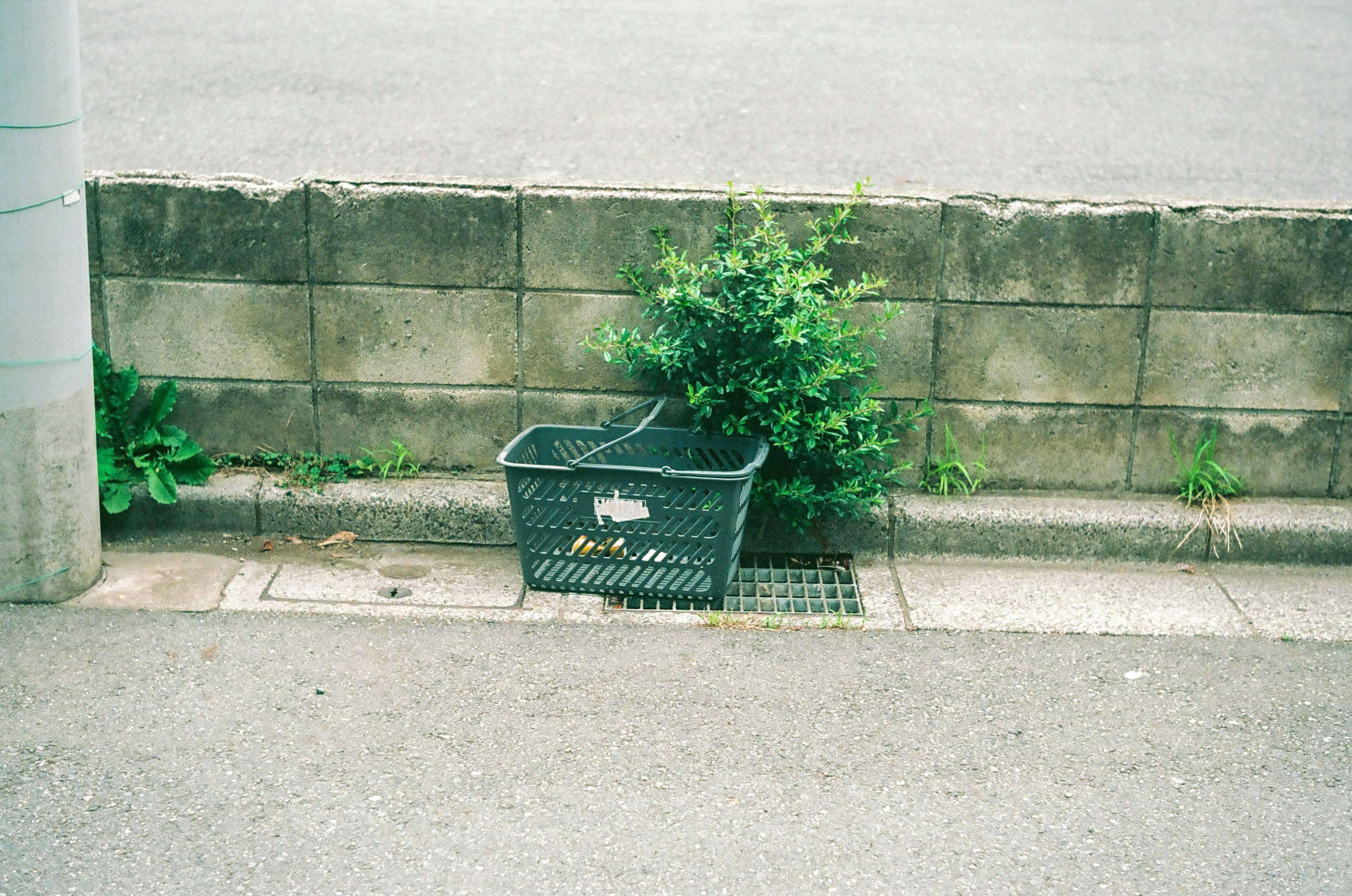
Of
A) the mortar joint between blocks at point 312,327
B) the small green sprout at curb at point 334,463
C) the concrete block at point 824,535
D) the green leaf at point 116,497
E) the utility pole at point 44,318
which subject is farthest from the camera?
the small green sprout at curb at point 334,463

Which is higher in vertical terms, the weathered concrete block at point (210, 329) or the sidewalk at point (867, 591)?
the weathered concrete block at point (210, 329)

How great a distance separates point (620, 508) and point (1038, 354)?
177cm

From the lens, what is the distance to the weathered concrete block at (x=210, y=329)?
450 cm

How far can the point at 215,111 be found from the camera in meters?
8.08

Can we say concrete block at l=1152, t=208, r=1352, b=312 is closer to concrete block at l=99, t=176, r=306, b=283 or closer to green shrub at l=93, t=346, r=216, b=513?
concrete block at l=99, t=176, r=306, b=283

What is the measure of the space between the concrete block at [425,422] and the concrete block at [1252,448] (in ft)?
8.38

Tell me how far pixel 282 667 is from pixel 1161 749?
8.76ft

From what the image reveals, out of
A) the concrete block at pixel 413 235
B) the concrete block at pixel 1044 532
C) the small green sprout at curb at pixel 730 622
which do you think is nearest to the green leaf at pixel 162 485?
the concrete block at pixel 413 235

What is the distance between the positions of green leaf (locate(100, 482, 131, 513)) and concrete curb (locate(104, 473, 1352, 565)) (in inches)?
3.7

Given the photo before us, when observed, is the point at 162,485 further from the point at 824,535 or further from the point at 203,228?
the point at 824,535

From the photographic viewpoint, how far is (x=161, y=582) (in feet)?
13.8

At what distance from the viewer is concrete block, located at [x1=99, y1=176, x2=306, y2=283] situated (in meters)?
4.39

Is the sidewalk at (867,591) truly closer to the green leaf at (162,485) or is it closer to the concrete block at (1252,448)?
the green leaf at (162,485)

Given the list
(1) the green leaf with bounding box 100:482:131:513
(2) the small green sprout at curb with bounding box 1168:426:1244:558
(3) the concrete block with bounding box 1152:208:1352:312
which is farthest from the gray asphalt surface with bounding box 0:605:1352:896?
(3) the concrete block with bounding box 1152:208:1352:312
